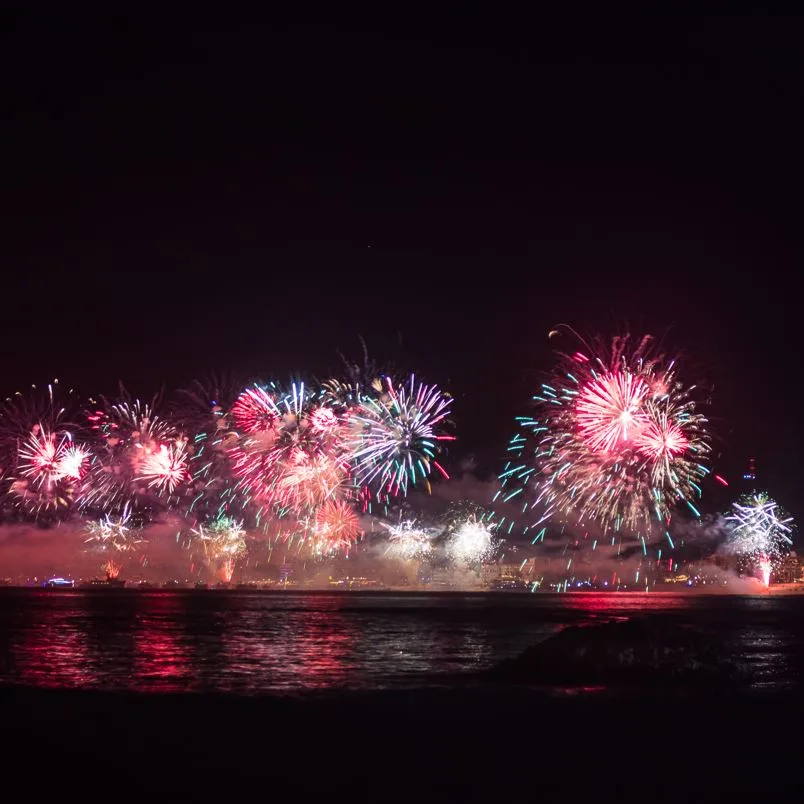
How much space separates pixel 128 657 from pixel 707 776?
2700 centimetres

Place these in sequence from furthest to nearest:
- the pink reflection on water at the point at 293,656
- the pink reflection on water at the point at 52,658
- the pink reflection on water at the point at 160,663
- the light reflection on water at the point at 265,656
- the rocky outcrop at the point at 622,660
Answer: the pink reflection on water at the point at 293,656, the light reflection on water at the point at 265,656, the pink reflection on water at the point at 52,658, the rocky outcrop at the point at 622,660, the pink reflection on water at the point at 160,663

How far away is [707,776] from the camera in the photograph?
46.0 ft

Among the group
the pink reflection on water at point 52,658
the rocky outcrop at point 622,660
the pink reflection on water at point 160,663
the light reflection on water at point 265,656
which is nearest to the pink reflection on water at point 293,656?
the light reflection on water at point 265,656

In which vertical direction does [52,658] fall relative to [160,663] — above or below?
below

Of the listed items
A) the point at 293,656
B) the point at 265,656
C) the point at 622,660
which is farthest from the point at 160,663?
the point at 622,660

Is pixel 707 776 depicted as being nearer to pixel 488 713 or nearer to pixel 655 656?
pixel 488 713

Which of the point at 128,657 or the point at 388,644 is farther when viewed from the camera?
the point at 388,644

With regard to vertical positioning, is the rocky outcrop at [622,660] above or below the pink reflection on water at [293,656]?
above

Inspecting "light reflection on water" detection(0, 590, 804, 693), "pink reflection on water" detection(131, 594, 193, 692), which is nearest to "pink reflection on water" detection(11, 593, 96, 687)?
"light reflection on water" detection(0, 590, 804, 693)

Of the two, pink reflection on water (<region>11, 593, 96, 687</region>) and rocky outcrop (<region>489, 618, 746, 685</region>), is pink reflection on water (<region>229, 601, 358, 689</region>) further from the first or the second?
rocky outcrop (<region>489, 618, 746, 685</region>)

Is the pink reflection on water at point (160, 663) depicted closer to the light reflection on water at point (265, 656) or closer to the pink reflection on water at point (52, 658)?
the light reflection on water at point (265, 656)

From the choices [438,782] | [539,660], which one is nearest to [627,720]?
[438,782]

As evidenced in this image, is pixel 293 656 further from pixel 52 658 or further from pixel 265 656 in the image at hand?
pixel 52 658

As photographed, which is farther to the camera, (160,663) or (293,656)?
(293,656)
